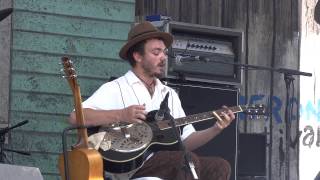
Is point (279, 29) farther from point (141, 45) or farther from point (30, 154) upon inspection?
point (30, 154)

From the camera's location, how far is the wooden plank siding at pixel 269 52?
748 centimetres

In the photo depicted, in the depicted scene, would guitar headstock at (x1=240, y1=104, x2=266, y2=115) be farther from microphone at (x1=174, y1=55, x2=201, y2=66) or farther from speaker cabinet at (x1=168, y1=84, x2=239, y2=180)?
speaker cabinet at (x1=168, y1=84, x2=239, y2=180)

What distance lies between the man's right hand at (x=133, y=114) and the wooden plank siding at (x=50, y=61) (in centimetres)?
106

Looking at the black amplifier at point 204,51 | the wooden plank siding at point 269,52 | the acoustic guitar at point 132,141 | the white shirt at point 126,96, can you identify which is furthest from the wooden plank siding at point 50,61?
the wooden plank siding at point 269,52

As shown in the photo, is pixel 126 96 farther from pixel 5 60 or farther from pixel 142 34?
pixel 5 60

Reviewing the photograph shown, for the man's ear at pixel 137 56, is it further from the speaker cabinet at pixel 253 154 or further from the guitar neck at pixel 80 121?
the speaker cabinet at pixel 253 154

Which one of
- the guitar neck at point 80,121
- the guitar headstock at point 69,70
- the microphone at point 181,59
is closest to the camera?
the guitar neck at point 80,121

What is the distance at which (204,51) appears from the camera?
6.58 meters

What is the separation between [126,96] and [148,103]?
5.9 inches

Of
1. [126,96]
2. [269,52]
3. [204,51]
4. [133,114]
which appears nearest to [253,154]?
[204,51]

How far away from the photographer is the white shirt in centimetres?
555

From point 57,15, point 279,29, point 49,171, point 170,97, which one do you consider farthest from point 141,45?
point 279,29

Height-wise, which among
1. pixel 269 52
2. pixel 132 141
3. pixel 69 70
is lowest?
pixel 132 141

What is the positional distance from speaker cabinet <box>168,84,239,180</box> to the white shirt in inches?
24.4
